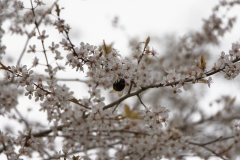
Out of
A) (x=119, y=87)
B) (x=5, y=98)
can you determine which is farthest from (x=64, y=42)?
(x=5, y=98)

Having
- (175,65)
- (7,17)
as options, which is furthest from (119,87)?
(175,65)

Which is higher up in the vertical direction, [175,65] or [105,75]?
[175,65]

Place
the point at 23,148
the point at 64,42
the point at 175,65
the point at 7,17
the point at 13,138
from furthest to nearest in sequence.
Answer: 1. the point at 175,65
2. the point at 7,17
3. the point at 13,138
4. the point at 23,148
5. the point at 64,42

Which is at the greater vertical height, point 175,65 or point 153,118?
point 175,65

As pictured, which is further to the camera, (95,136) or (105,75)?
(95,136)

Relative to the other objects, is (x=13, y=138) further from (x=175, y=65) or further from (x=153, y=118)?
(x=175, y=65)

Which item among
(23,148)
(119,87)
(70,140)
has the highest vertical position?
(70,140)

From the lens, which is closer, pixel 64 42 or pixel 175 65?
pixel 64 42

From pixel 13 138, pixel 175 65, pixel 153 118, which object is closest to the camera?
pixel 153 118

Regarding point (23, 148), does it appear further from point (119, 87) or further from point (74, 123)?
point (119, 87)
